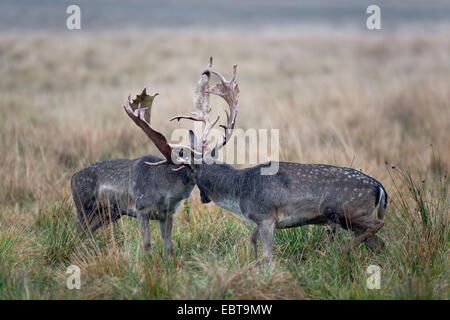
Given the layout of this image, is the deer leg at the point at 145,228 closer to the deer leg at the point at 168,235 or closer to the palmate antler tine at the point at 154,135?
the deer leg at the point at 168,235

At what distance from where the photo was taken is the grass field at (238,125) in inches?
217

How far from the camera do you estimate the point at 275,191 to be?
599cm

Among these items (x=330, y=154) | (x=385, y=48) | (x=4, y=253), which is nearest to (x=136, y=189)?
(x=4, y=253)

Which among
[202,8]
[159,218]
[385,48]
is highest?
[202,8]

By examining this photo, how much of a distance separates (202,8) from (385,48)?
35784mm

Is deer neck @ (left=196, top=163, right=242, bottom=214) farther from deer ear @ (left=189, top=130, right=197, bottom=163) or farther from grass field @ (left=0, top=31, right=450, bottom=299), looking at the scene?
grass field @ (left=0, top=31, right=450, bottom=299)

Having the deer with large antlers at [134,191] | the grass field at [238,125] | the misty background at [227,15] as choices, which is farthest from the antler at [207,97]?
the misty background at [227,15]

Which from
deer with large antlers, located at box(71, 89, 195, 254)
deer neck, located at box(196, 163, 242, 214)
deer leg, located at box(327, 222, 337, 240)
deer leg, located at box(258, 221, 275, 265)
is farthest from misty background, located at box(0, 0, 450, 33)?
deer leg, located at box(258, 221, 275, 265)

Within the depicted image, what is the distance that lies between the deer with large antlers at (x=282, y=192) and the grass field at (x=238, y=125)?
0.32 meters

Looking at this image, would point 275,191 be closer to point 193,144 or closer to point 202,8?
point 193,144

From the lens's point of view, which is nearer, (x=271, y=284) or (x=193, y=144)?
(x=271, y=284)

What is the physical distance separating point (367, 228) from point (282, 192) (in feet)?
2.98

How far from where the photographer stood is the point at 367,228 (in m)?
5.84
